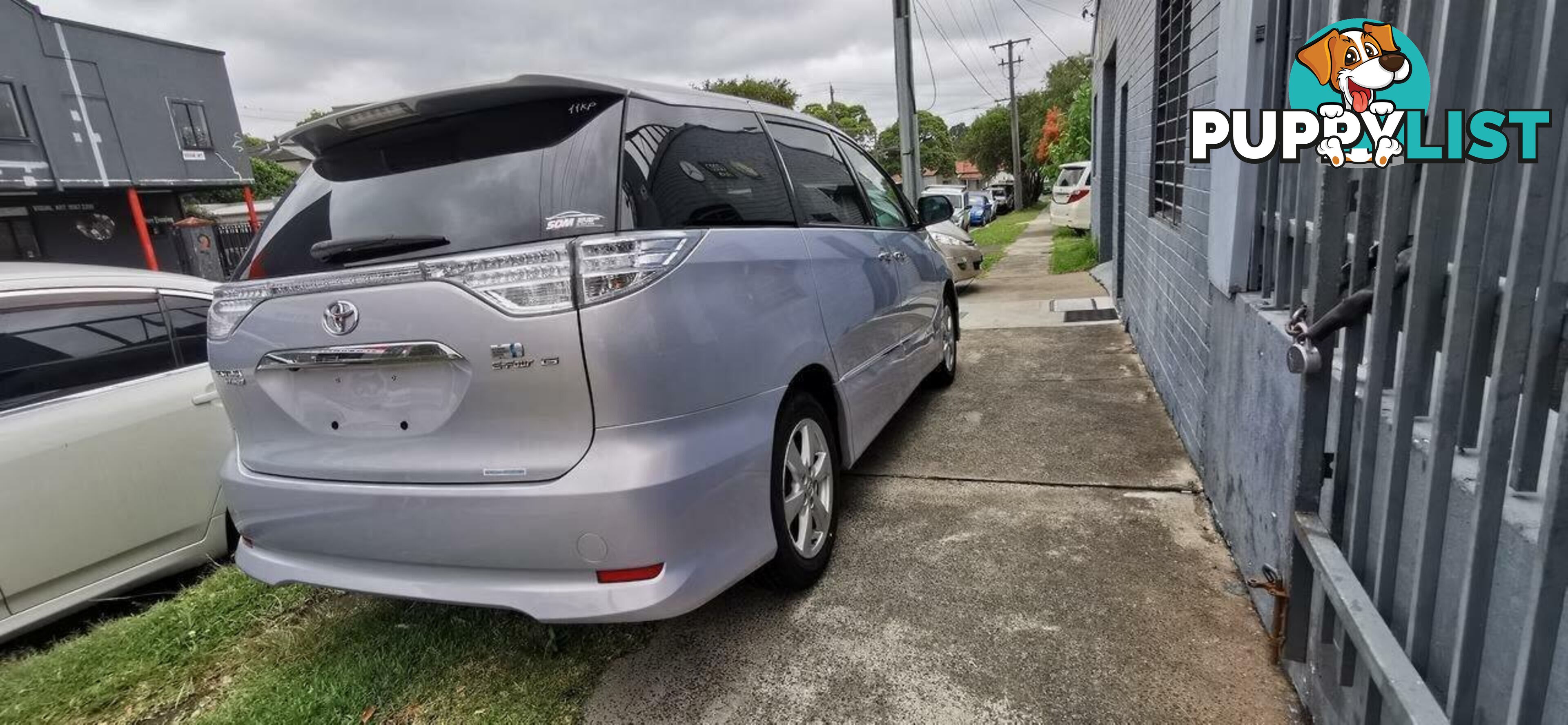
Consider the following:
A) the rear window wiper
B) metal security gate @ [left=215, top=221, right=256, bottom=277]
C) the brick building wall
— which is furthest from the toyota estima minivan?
metal security gate @ [left=215, top=221, right=256, bottom=277]

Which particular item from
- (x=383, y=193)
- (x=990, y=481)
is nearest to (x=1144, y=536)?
(x=990, y=481)

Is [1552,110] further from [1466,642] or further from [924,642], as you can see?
[924,642]

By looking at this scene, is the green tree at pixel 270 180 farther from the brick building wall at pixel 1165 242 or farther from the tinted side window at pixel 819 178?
the tinted side window at pixel 819 178

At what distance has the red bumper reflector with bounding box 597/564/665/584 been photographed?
1.96 metres

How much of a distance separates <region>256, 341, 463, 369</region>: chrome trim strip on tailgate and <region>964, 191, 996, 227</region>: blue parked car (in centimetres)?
1646

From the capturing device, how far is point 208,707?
2.32 metres

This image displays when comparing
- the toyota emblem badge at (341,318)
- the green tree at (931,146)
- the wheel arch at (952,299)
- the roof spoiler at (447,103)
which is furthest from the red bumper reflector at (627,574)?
the green tree at (931,146)

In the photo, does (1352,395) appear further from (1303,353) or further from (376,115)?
(376,115)

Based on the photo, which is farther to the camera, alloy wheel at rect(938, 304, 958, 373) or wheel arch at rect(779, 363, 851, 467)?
alloy wheel at rect(938, 304, 958, 373)

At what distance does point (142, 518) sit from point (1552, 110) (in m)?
4.15

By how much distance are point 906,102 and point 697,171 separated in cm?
749

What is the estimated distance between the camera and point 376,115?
2223 mm

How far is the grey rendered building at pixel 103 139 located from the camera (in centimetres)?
1505

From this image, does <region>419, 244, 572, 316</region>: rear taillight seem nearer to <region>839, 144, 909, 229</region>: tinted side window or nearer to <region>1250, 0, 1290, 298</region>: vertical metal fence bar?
<region>1250, 0, 1290, 298</region>: vertical metal fence bar
